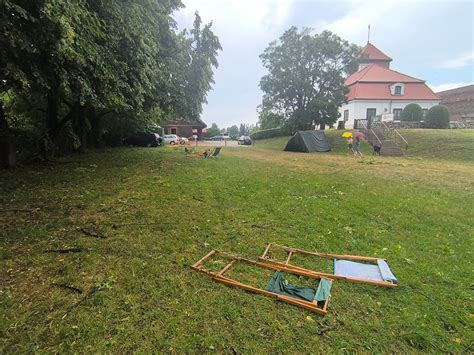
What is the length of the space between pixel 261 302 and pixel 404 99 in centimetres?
3793

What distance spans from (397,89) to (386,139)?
16.3 m

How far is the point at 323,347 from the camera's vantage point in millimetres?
2541

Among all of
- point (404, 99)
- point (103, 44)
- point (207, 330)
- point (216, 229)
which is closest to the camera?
point (207, 330)

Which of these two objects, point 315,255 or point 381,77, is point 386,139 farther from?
point 315,255

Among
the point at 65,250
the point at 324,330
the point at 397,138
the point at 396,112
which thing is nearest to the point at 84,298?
the point at 65,250

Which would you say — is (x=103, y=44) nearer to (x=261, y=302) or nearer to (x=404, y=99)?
(x=261, y=302)

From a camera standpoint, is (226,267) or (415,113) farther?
(415,113)

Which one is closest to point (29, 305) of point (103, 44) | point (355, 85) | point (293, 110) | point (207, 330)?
point (207, 330)

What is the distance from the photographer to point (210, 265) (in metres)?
3.92

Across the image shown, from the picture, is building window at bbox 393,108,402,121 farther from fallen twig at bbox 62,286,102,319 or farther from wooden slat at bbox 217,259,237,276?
fallen twig at bbox 62,286,102,319

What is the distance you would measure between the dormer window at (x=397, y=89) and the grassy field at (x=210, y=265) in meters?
30.6

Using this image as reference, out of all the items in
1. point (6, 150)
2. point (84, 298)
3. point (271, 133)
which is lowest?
point (84, 298)

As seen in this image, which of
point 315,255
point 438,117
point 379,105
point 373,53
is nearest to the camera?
point 315,255

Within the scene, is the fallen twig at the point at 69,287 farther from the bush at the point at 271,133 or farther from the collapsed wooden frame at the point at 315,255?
the bush at the point at 271,133
